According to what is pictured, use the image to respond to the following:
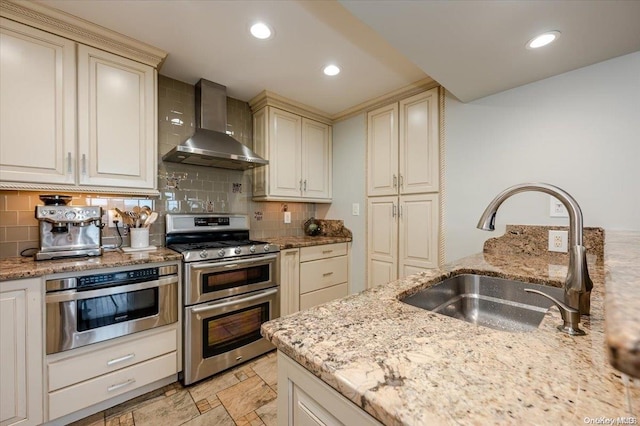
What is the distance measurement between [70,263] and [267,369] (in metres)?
1.45

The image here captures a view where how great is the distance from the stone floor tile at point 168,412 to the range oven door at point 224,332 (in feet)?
0.42

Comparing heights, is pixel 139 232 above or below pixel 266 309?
above

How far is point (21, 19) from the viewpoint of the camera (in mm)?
1485

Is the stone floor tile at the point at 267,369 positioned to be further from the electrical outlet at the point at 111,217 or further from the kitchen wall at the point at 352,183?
the electrical outlet at the point at 111,217

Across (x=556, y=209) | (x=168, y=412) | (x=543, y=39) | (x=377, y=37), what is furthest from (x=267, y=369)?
(x=543, y=39)

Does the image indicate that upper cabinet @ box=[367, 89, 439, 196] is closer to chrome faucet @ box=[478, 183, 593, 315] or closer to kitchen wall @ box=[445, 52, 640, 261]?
kitchen wall @ box=[445, 52, 640, 261]

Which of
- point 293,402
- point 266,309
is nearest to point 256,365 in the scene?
point 266,309

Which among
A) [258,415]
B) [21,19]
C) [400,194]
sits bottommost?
[258,415]

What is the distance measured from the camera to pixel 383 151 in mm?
2666

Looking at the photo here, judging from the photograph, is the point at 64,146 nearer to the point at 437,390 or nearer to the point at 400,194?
the point at 437,390

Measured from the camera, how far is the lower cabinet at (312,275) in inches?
95.4

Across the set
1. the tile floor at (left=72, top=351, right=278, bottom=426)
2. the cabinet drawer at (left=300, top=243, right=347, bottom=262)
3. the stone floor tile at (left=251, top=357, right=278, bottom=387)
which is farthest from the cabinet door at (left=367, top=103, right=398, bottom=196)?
the tile floor at (left=72, top=351, right=278, bottom=426)

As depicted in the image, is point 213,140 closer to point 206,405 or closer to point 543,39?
point 206,405

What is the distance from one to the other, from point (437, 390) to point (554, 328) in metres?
0.44
